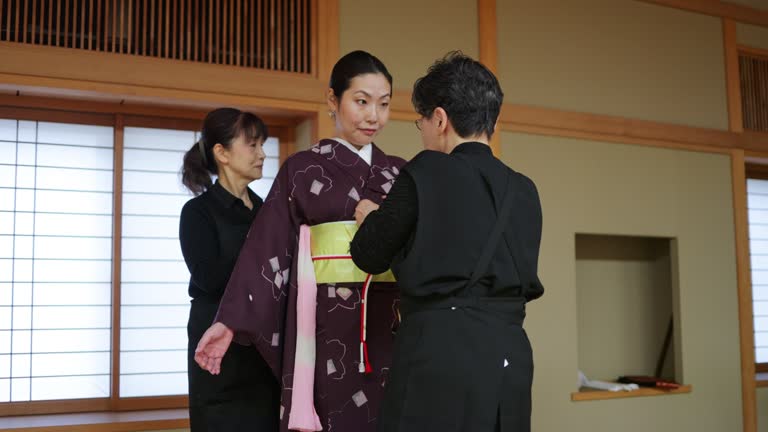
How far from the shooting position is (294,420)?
2158 mm

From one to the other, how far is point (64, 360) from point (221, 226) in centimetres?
162

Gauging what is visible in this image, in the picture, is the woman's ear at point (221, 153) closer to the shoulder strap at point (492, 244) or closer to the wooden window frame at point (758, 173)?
the shoulder strap at point (492, 244)

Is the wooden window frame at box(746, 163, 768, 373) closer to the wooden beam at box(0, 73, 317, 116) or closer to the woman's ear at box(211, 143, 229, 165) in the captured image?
the wooden beam at box(0, 73, 317, 116)

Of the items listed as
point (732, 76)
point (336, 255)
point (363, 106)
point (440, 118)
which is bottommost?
point (336, 255)

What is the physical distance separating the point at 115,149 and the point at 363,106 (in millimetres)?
2030

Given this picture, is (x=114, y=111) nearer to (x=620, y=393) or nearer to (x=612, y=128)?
(x=612, y=128)

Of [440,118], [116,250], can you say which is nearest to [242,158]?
[440,118]

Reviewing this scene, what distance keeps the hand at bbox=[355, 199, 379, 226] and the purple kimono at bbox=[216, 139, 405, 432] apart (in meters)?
0.13

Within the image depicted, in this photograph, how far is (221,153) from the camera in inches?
110

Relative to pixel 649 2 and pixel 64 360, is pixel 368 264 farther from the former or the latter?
pixel 649 2

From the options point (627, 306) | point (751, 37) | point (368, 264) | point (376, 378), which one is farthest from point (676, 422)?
point (368, 264)

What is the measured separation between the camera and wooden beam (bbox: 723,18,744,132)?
5.27 metres

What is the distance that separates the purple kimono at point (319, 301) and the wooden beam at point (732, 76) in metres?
3.76

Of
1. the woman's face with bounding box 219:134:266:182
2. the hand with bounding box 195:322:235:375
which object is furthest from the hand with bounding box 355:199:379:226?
the woman's face with bounding box 219:134:266:182
